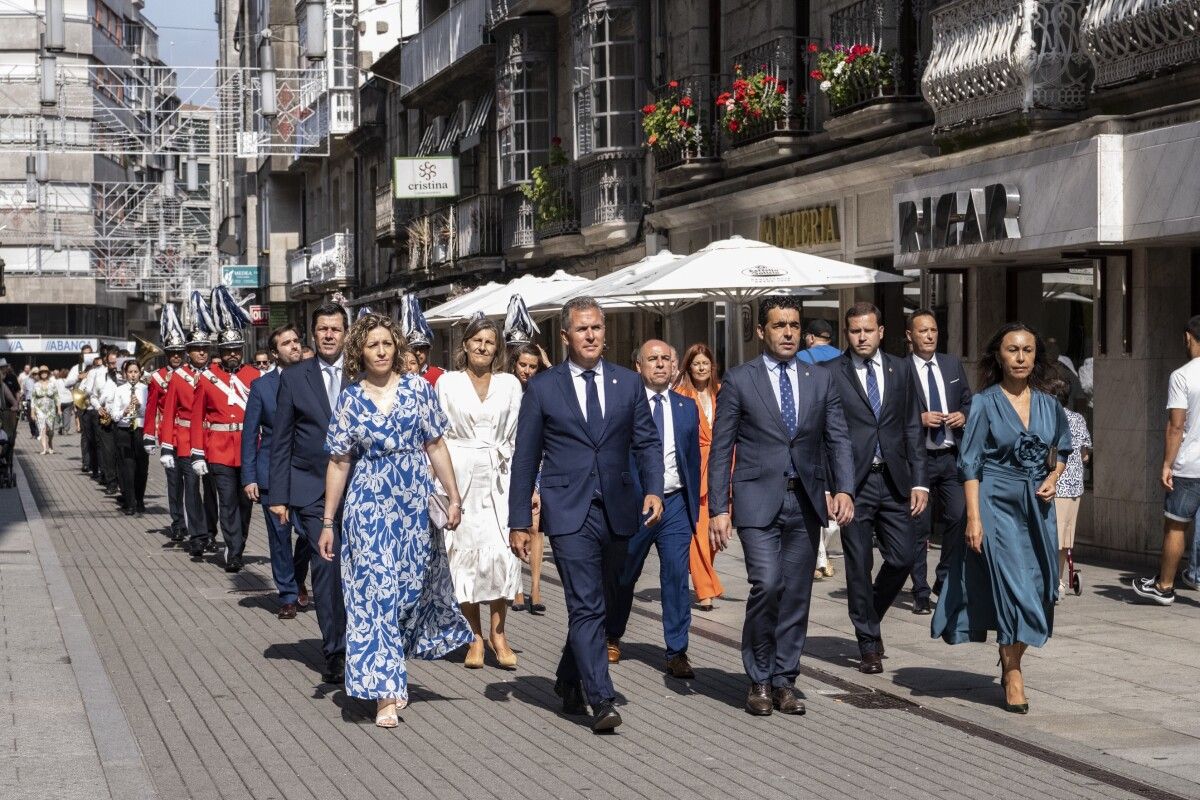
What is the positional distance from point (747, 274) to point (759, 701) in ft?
27.2

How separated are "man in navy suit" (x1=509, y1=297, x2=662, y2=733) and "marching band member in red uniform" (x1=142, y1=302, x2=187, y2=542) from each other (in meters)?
9.62

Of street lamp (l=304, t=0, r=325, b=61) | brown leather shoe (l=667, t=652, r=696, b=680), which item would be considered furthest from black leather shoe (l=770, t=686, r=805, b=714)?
street lamp (l=304, t=0, r=325, b=61)

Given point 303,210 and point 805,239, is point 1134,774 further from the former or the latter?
point 303,210

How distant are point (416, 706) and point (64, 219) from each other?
258ft

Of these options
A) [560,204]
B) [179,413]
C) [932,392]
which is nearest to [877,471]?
[932,392]

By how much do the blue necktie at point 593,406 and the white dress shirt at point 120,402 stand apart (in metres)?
13.7

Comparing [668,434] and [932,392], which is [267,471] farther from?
[932,392]

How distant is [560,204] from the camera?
29828 mm

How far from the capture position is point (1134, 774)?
7.34 metres

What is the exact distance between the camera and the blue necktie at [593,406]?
8570 mm

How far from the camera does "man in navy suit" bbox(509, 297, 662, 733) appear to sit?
8.47m

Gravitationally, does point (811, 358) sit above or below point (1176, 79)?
below

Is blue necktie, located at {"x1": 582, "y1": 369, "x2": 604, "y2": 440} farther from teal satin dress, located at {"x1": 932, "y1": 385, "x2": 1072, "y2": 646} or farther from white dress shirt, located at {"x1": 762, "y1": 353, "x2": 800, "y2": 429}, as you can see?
teal satin dress, located at {"x1": 932, "y1": 385, "x2": 1072, "y2": 646}

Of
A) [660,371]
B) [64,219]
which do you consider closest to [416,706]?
[660,371]
